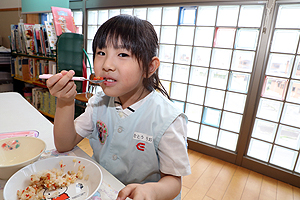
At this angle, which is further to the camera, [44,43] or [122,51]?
[44,43]

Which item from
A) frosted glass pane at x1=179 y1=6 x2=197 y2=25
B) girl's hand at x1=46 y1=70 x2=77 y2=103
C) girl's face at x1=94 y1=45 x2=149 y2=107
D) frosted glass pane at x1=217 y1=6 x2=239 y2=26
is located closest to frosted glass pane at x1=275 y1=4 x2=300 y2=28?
frosted glass pane at x1=217 y1=6 x2=239 y2=26

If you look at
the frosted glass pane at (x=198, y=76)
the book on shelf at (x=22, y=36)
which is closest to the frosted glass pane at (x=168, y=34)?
the frosted glass pane at (x=198, y=76)

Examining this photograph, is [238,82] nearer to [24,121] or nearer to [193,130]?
[193,130]

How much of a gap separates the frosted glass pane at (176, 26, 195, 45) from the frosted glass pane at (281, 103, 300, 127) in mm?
1200

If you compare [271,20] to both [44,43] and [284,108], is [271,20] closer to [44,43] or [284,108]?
[284,108]

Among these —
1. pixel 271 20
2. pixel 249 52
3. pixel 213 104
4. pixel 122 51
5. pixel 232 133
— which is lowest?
pixel 232 133

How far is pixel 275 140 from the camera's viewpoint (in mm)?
1941

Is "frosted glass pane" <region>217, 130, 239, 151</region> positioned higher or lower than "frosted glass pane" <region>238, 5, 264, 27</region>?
lower

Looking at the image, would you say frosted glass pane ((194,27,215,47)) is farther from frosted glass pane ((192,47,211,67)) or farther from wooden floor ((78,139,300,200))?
wooden floor ((78,139,300,200))

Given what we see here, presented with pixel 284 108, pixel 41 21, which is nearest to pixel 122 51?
pixel 284 108

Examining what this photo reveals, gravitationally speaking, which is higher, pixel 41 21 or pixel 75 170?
pixel 41 21

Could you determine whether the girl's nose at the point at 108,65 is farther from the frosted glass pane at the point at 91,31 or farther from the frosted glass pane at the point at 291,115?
the frosted glass pane at the point at 91,31

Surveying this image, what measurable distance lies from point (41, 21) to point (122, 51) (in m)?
3.61

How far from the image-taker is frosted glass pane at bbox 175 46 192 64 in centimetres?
229
